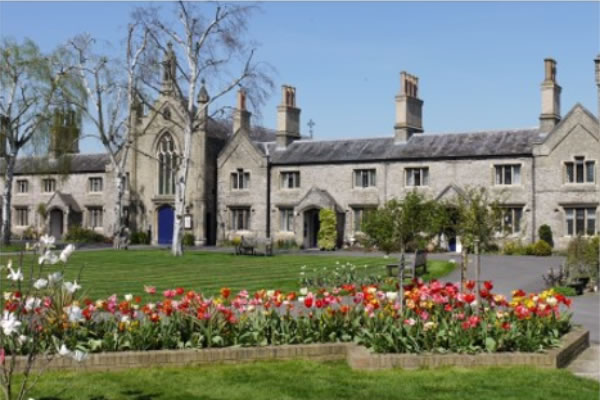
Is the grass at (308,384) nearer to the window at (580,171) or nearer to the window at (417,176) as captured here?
the window at (580,171)

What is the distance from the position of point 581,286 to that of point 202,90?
32.4 m

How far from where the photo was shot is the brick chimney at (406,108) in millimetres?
46125

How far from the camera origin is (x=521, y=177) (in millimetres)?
41562

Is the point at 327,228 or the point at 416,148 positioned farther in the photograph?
the point at 327,228

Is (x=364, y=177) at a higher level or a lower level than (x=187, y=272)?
higher

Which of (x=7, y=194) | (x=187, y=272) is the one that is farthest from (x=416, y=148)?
(x=7, y=194)

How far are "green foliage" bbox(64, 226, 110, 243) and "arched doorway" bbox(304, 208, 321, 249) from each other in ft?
51.0

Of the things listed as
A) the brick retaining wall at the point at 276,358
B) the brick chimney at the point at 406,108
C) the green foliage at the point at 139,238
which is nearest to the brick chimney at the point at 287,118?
the brick chimney at the point at 406,108

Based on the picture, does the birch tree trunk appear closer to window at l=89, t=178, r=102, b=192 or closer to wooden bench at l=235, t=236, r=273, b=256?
window at l=89, t=178, r=102, b=192

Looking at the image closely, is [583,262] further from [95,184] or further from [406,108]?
[95,184]

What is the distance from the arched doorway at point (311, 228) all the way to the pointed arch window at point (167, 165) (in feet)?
35.9

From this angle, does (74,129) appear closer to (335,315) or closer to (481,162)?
(481,162)

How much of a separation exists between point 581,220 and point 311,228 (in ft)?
54.5

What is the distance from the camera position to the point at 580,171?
4047 cm
